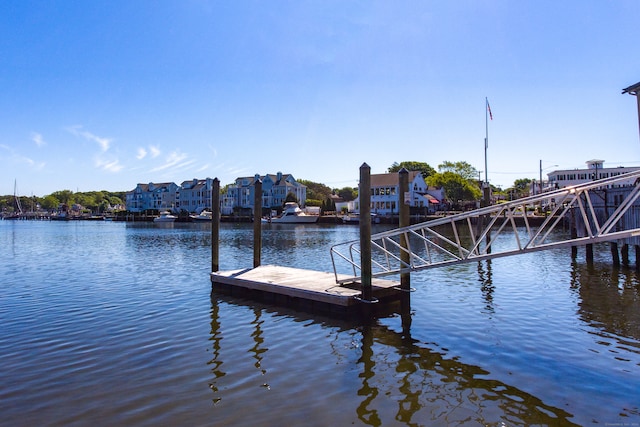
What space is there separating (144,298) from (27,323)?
172 inches

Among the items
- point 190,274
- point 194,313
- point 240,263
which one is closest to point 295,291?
point 194,313

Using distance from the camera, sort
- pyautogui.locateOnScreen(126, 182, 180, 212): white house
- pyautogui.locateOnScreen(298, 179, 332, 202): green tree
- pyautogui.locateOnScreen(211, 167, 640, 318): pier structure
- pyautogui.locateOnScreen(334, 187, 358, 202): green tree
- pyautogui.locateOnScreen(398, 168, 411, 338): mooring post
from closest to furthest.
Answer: pyautogui.locateOnScreen(211, 167, 640, 318): pier structure
pyautogui.locateOnScreen(398, 168, 411, 338): mooring post
pyautogui.locateOnScreen(126, 182, 180, 212): white house
pyautogui.locateOnScreen(298, 179, 332, 202): green tree
pyautogui.locateOnScreen(334, 187, 358, 202): green tree

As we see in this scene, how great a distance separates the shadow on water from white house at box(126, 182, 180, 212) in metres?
148

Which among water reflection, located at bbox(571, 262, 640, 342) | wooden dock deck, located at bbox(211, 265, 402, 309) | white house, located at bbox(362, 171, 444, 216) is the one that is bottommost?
water reflection, located at bbox(571, 262, 640, 342)

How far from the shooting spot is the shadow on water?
23.8 ft

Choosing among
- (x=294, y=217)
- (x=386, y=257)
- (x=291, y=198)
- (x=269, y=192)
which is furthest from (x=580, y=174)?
(x=386, y=257)

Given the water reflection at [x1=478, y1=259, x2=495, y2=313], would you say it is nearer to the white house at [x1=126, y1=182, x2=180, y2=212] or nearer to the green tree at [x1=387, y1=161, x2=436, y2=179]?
the green tree at [x1=387, y1=161, x2=436, y2=179]

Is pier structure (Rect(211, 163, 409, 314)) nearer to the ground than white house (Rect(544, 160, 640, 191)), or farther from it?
nearer to the ground

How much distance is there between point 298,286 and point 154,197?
514 ft

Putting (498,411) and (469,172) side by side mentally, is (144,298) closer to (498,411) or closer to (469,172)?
(498,411)

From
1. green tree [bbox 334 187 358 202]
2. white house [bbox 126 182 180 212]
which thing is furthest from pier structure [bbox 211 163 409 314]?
green tree [bbox 334 187 358 202]

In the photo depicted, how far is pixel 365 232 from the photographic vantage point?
1295 cm

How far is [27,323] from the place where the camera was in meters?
13.3

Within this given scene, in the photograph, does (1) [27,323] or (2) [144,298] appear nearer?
(1) [27,323]
